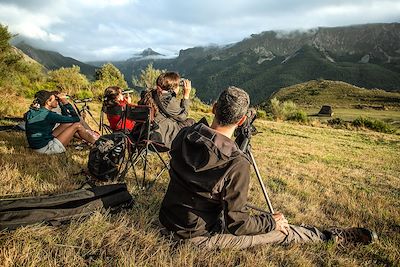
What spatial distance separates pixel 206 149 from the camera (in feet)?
8.50

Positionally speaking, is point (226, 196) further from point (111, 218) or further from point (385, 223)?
point (385, 223)

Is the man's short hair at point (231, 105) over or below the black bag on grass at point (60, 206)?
over

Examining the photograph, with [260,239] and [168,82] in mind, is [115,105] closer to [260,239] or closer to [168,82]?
[168,82]

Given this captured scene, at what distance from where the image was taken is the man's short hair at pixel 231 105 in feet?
8.84

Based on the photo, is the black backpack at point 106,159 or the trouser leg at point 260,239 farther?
the black backpack at point 106,159

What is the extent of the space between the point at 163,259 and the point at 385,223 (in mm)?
3640

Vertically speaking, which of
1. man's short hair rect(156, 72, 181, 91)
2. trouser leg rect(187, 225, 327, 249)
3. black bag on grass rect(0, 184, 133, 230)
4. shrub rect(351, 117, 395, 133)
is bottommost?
shrub rect(351, 117, 395, 133)

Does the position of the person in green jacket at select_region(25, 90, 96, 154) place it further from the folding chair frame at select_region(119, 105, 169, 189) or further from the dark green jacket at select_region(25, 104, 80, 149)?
the folding chair frame at select_region(119, 105, 169, 189)

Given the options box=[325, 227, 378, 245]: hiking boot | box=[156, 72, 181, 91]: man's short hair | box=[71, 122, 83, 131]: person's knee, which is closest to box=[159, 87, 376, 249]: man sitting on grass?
box=[325, 227, 378, 245]: hiking boot

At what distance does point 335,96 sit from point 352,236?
4944 inches

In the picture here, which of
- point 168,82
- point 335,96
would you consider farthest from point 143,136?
point 335,96

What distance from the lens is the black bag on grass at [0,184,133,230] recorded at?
10.0 feet

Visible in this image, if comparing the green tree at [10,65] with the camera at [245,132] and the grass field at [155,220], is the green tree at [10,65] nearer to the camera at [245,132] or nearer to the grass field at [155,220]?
the grass field at [155,220]

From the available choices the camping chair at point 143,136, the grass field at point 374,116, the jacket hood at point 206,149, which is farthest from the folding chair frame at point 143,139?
the grass field at point 374,116
